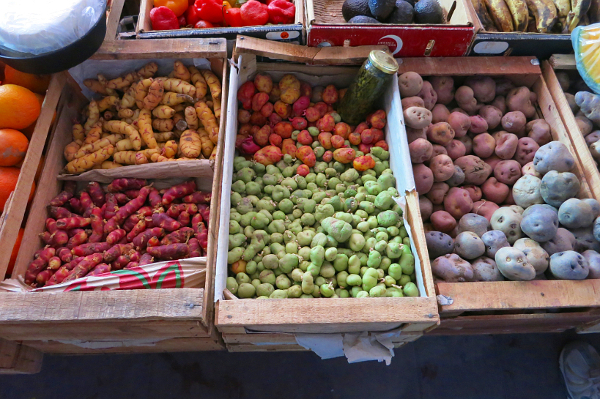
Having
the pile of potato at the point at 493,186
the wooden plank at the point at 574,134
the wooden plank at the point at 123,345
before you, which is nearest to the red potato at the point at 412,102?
the pile of potato at the point at 493,186

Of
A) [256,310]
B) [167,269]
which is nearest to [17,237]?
[167,269]

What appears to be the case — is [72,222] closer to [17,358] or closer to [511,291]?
[17,358]

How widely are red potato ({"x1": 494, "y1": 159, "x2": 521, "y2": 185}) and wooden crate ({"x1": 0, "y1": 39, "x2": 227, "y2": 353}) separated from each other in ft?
5.53

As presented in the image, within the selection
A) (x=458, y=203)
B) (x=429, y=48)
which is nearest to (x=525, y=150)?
(x=458, y=203)

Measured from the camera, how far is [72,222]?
2.07 meters

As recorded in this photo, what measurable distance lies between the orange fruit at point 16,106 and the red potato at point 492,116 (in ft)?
8.89

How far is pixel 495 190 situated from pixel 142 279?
2031mm

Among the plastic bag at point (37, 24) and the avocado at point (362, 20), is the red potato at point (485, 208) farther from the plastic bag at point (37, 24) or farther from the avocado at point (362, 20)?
the plastic bag at point (37, 24)

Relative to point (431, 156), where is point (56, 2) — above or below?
above

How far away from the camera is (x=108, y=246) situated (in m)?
2.04

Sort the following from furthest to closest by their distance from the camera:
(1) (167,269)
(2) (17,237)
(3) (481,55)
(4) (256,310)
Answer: (3) (481,55), (2) (17,237), (1) (167,269), (4) (256,310)

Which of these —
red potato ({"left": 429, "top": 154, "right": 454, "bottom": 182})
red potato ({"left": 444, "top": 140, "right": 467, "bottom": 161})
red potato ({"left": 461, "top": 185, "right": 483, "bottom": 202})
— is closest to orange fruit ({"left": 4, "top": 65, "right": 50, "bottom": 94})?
red potato ({"left": 429, "top": 154, "right": 454, "bottom": 182})

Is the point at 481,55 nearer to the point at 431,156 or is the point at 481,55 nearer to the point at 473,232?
the point at 431,156

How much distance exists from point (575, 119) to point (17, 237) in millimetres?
3250
